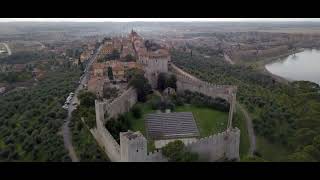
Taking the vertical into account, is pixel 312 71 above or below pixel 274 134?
below

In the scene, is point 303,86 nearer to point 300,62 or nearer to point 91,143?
point 91,143

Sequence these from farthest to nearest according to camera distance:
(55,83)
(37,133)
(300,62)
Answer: (300,62)
(55,83)
(37,133)

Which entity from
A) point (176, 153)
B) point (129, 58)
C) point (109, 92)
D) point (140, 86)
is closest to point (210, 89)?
point (140, 86)

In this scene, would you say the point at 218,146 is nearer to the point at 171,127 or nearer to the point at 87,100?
the point at 171,127

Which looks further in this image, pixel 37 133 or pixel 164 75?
pixel 164 75

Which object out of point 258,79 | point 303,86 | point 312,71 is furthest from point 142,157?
point 312,71

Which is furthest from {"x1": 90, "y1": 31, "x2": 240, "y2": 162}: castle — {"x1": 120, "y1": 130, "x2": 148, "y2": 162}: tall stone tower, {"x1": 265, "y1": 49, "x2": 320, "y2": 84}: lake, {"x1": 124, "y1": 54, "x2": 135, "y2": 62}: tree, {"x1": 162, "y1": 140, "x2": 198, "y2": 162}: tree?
{"x1": 265, "y1": 49, "x2": 320, "y2": 84}: lake

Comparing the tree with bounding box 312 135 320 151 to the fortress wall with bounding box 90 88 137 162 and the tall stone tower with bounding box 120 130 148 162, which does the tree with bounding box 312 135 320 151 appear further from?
the fortress wall with bounding box 90 88 137 162
